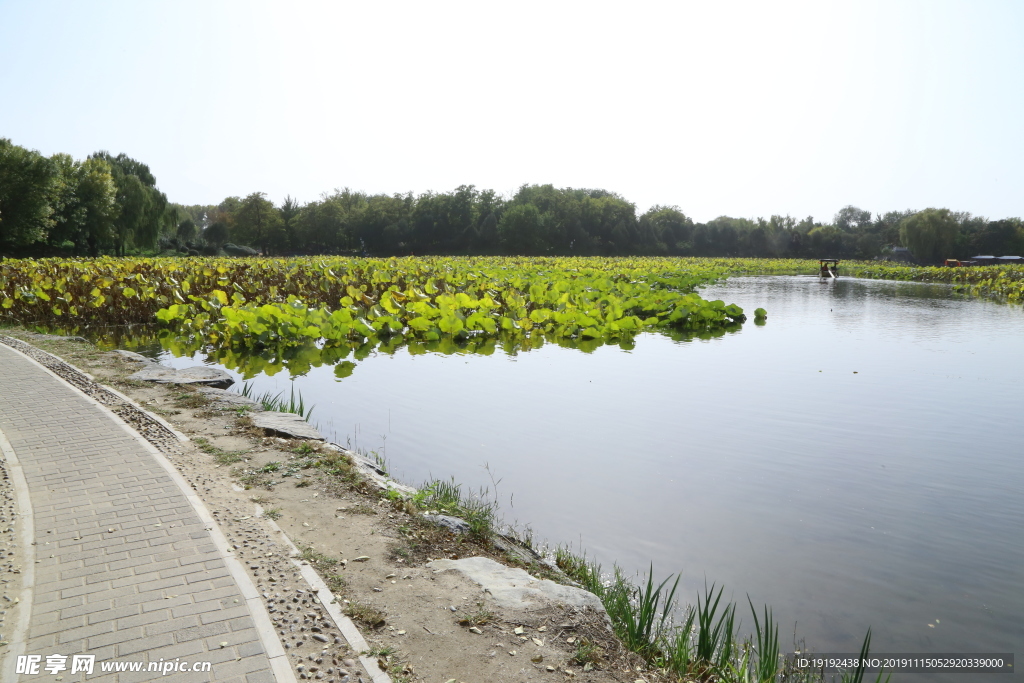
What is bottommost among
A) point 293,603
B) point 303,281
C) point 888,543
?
point 888,543

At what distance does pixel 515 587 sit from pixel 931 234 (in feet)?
263

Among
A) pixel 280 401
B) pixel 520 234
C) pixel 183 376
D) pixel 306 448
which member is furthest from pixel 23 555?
pixel 520 234

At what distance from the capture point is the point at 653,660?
297 cm

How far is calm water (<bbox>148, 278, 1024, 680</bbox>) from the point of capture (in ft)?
12.6

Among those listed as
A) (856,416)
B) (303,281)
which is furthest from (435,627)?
(303,281)

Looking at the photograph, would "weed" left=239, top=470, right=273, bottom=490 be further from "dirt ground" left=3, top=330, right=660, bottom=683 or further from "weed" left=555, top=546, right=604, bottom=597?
"weed" left=555, top=546, right=604, bottom=597


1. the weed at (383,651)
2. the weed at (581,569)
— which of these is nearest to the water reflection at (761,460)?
the weed at (581,569)

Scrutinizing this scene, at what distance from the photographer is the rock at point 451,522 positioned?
13.6 ft

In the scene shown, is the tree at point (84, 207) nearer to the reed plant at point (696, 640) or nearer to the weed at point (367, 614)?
the weed at point (367, 614)

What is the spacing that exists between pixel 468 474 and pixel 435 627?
2755mm

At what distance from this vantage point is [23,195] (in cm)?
3750

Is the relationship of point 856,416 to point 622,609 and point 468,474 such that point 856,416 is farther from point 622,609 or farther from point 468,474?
point 622,609

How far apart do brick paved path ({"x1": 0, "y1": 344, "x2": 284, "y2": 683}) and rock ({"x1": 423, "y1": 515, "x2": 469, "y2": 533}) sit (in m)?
1.31

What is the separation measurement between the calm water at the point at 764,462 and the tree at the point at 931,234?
68.3 m
